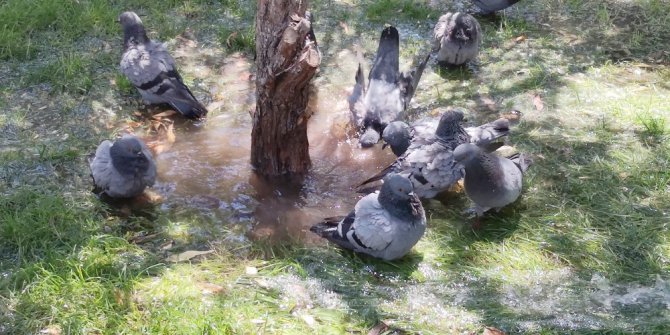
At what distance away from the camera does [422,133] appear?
18.3 feet

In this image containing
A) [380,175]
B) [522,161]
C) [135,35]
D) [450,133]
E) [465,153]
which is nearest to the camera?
[465,153]

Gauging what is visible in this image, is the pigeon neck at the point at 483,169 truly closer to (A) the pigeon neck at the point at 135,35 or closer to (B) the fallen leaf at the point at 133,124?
(B) the fallen leaf at the point at 133,124

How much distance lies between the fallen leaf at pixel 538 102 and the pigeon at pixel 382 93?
3.71 ft

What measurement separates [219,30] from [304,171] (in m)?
2.82

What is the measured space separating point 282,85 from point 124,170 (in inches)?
52.5

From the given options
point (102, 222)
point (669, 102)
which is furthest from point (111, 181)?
point (669, 102)

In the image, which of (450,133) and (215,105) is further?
(215,105)

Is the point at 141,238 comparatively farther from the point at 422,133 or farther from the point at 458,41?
the point at 458,41

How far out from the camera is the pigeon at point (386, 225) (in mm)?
4383

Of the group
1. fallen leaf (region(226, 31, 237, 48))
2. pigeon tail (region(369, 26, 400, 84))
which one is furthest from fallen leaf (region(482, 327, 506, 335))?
fallen leaf (region(226, 31, 237, 48))

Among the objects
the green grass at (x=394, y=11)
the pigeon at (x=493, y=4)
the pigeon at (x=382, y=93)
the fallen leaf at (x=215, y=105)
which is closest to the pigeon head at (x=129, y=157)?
the fallen leaf at (x=215, y=105)

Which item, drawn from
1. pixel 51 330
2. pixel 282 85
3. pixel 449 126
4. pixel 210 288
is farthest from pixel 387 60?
pixel 51 330

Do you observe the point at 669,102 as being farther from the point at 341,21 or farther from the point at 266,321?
the point at 266,321

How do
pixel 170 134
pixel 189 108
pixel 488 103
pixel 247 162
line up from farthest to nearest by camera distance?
pixel 488 103 < pixel 189 108 < pixel 170 134 < pixel 247 162
